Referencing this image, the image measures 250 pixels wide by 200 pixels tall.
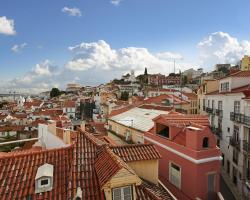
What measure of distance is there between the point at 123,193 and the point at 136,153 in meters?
3.44

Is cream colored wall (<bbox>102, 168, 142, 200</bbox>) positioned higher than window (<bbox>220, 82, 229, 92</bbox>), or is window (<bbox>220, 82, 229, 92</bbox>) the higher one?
window (<bbox>220, 82, 229, 92</bbox>)

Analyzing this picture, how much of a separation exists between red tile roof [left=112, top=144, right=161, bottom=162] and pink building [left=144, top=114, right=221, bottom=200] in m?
4.70

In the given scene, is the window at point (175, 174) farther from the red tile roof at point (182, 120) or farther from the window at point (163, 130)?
the red tile roof at point (182, 120)

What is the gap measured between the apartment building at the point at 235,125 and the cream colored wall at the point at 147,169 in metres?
15.2

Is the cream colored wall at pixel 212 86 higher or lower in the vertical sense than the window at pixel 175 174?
higher

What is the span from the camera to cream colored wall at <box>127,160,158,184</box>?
12750mm

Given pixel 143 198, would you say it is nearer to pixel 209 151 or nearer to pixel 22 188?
pixel 22 188

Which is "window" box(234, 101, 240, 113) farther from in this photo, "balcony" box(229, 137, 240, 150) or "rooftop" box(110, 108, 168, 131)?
"rooftop" box(110, 108, 168, 131)

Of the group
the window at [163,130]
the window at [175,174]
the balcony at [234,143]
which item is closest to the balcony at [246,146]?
the balcony at [234,143]

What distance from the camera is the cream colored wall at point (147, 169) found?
12750 mm

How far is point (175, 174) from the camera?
1856 centimetres

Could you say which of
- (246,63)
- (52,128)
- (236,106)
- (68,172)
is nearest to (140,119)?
(236,106)

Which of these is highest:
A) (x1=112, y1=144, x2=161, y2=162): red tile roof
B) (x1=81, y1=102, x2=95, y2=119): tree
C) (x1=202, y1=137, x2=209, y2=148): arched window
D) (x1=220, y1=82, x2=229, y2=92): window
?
(x1=220, y1=82, x2=229, y2=92): window

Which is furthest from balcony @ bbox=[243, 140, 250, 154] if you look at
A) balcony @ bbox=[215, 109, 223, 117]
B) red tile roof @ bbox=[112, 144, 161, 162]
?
red tile roof @ bbox=[112, 144, 161, 162]
